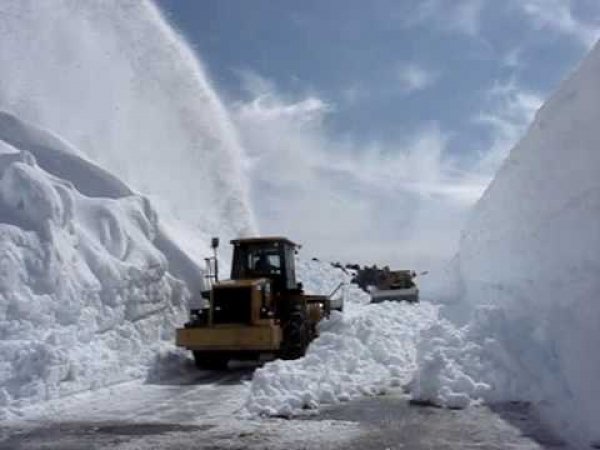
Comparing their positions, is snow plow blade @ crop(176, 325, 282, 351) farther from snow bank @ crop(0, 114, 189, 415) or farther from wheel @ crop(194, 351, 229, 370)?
snow bank @ crop(0, 114, 189, 415)

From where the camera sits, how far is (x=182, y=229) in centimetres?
2116

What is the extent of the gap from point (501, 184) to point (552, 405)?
7.14 m

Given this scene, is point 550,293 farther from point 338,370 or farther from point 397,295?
point 397,295

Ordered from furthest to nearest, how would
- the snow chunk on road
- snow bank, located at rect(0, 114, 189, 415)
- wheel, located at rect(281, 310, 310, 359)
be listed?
wheel, located at rect(281, 310, 310, 359)
snow bank, located at rect(0, 114, 189, 415)
the snow chunk on road

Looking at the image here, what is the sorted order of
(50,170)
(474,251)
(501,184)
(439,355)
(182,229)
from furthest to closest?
(182,229), (50,170), (474,251), (501,184), (439,355)

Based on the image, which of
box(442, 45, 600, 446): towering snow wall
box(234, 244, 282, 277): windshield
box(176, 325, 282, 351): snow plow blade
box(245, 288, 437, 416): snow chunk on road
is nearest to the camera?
box(442, 45, 600, 446): towering snow wall

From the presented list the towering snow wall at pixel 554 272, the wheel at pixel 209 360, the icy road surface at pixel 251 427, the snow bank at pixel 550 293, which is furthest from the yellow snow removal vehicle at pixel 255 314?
the towering snow wall at pixel 554 272

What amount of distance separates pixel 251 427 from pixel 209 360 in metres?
5.42

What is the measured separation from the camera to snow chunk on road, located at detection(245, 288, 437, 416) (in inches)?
340

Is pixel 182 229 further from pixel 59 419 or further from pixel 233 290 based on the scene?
pixel 59 419

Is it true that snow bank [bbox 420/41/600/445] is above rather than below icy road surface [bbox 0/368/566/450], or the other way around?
above

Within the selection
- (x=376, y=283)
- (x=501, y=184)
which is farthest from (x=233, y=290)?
(x=376, y=283)

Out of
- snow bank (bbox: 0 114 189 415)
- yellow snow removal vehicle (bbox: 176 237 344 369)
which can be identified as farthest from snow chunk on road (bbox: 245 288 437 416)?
snow bank (bbox: 0 114 189 415)

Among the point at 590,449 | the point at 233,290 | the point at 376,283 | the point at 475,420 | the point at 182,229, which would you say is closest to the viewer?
the point at 590,449
